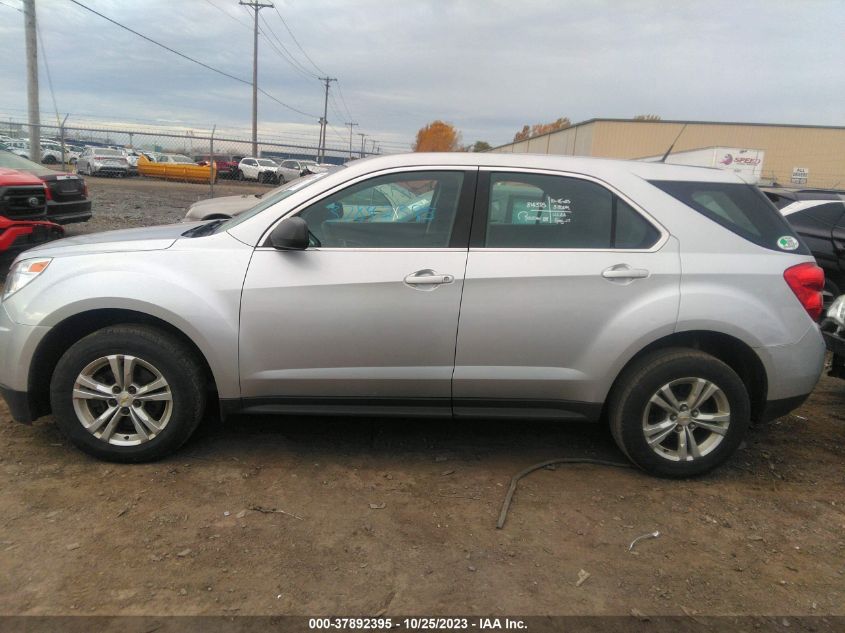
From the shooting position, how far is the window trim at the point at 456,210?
10.8 ft

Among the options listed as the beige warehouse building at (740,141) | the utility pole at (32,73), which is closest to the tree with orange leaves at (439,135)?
the beige warehouse building at (740,141)

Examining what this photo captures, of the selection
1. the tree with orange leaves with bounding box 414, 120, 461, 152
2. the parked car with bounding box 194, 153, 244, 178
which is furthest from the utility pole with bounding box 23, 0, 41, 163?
the tree with orange leaves with bounding box 414, 120, 461, 152

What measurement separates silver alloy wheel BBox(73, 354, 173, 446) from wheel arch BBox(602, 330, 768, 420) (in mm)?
2526

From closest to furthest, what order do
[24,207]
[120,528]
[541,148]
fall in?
[120,528], [24,207], [541,148]

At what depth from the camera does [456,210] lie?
11.1ft

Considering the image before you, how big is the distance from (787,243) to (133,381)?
3.70 metres

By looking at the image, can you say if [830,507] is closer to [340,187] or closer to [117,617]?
[340,187]

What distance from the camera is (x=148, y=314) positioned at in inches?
127

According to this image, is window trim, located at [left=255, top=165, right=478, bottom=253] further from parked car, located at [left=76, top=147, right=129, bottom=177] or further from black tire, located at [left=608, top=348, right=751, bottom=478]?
parked car, located at [left=76, top=147, right=129, bottom=177]

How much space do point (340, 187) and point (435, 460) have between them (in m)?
1.71

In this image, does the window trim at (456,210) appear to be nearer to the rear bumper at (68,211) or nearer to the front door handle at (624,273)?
the front door handle at (624,273)

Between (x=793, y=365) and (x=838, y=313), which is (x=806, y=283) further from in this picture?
(x=838, y=313)

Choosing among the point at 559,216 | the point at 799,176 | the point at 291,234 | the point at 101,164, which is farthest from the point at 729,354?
the point at 799,176

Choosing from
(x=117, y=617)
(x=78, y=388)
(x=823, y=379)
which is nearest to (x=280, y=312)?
(x=78, y=388)
